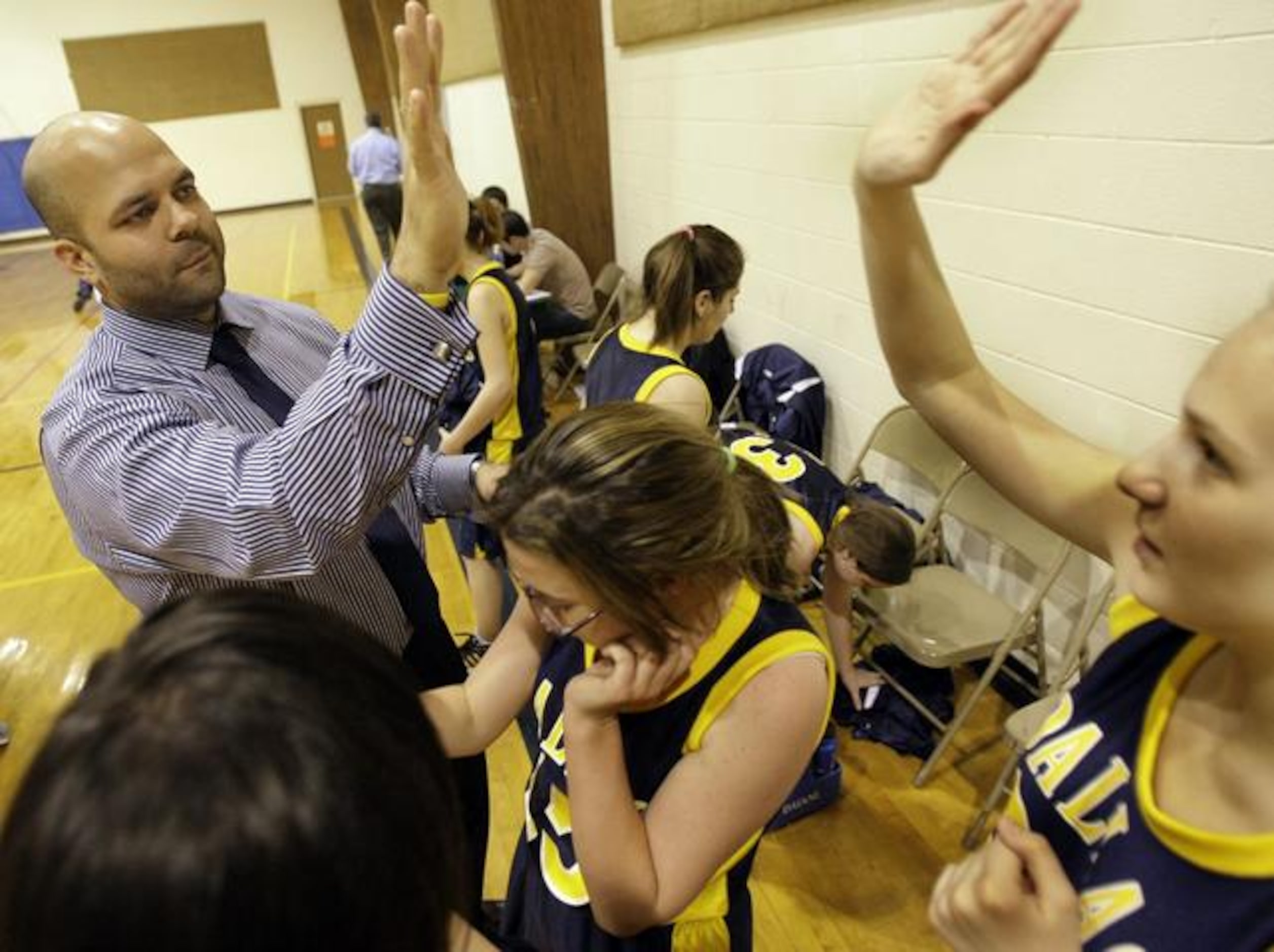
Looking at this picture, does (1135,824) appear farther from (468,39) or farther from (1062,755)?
(468,39)

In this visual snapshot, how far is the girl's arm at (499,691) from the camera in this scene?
1.25m

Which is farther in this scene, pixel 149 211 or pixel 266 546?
pixel 149 211

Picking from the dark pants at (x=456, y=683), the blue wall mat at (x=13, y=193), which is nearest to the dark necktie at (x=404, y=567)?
the dark pants at (x=456, y=683)

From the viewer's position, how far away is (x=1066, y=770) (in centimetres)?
77

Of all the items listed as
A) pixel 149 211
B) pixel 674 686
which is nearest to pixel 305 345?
pixel 149 211

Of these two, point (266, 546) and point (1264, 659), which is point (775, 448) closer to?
point (266, 546)

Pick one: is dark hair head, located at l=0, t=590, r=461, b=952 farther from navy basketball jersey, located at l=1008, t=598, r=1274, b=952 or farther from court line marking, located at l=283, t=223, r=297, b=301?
court line marking, located at l=283, t=223, r=297, b=301

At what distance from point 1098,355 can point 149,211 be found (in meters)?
2.36

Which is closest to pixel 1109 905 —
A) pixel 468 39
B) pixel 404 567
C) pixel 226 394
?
pixel 404 567

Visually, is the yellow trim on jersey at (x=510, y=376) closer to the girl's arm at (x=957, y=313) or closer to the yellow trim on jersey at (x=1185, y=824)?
the girl's arm at (x=957, y=313)

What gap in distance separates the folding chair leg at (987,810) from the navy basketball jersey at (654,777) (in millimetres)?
1329

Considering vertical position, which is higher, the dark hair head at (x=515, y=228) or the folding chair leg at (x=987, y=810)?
the dark hair head at (x=515, y=228)

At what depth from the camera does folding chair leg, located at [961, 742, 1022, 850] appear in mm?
2186

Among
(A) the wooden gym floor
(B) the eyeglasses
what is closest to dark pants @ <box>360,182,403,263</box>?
(A) the wooden gym floor
